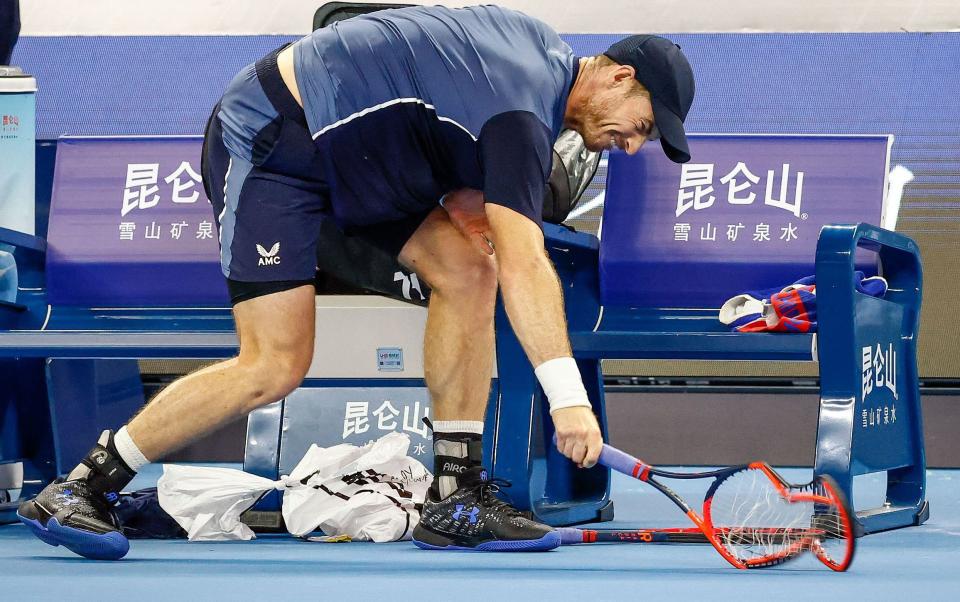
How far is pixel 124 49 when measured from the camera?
5309mm

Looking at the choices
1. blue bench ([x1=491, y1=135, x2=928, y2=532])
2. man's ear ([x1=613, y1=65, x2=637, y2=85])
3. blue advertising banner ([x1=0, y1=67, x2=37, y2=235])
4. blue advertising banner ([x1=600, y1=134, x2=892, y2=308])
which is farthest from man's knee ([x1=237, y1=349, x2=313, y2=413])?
blue advertising banner ([x1=0, y1=67, x2=37, y2=235])

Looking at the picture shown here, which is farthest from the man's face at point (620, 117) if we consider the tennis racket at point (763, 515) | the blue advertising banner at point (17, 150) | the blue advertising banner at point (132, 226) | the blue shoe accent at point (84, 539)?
the blue advertising banner at point (17, 150)

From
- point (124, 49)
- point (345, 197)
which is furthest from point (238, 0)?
point (345, 197)

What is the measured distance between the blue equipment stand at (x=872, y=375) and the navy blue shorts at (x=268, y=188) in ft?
3.84

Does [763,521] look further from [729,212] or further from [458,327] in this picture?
[729,212]

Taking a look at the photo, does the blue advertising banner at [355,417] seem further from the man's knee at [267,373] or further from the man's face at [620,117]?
Answer: the man's face at [620,117]

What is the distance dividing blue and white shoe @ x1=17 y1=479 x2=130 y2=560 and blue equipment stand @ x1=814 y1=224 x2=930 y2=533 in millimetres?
1558

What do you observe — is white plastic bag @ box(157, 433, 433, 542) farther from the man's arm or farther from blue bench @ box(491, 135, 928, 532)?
the man's arm

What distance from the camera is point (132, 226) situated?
4094 mm

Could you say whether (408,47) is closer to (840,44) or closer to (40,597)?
(40,597)

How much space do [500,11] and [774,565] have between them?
4.12 ft

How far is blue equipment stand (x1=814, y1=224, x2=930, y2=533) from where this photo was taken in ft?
10.4

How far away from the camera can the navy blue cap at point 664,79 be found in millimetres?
2773

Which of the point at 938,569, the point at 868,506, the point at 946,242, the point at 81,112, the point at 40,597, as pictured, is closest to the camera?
the point at 40,597
